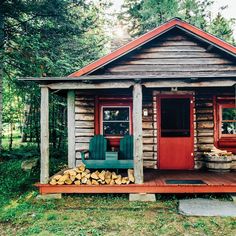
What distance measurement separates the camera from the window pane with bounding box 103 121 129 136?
8.20 m

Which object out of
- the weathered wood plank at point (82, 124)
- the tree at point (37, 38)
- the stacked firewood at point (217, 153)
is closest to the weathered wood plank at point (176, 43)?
the weathered wood plank at point (82, 124)

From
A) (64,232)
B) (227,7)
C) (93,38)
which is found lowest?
(64,232)

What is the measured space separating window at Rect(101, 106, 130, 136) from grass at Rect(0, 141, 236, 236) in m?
2.37

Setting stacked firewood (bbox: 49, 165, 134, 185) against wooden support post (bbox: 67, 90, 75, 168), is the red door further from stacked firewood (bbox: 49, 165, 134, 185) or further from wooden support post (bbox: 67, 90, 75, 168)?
wooden support post (bbox: 67, 90, 75, 168)

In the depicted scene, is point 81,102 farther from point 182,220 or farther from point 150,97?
point 182,220

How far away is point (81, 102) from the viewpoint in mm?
8141

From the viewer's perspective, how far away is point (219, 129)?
26.6 ft

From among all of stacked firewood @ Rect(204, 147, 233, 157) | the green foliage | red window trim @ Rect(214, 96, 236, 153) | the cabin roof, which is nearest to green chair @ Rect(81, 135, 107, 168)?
the cabin roof

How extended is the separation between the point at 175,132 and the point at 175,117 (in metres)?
0.47

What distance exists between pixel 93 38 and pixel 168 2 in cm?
544

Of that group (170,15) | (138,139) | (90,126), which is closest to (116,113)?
(90,126)

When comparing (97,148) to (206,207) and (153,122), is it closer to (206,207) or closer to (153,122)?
(153,122)

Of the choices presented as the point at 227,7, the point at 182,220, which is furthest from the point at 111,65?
A: the point at 227,7

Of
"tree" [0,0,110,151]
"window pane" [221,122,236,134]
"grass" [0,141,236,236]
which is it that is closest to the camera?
"grass" [0,141,236,236]
